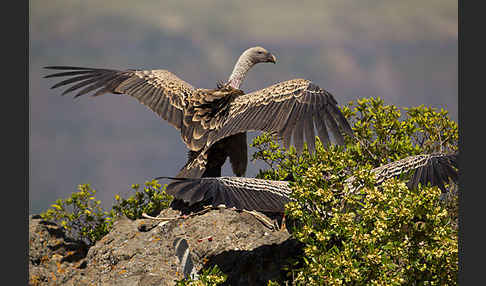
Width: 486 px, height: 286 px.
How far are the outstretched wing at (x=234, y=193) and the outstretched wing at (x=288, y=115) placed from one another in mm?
635

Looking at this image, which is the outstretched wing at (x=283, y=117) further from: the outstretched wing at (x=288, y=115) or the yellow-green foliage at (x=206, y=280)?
the yellow-green foliage at (x=206, y=280)

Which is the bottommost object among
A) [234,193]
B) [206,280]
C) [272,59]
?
[206,280]

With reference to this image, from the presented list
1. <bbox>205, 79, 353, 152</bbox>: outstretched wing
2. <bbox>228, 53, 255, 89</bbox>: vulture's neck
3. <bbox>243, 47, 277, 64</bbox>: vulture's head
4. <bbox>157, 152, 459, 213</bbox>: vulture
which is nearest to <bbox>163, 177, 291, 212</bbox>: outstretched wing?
<bbox>157, 152, 459, 213</bbox>: vulture

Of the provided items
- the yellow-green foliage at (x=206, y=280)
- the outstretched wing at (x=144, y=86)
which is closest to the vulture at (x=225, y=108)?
the outstretched wing at (x=144, y=86)

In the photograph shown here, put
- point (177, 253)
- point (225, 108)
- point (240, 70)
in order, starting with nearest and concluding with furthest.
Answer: point (177, 253), point (225, 108), point (240, 70)

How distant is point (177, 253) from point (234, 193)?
3.51 feet

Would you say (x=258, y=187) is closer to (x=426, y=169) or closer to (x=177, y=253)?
(x=177, y=253)

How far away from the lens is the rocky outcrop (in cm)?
682

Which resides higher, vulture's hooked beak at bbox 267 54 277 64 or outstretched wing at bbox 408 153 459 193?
vulture's hooked beak at bbox 267 54 277 64

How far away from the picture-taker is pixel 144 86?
992 centimetres

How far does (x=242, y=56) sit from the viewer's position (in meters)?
10.0

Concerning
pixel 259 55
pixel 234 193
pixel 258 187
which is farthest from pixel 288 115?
pixel 259 55

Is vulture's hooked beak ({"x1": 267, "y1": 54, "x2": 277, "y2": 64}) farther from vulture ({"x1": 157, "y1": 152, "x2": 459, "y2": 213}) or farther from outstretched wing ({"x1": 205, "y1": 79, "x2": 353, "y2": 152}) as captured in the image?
vulture ({"x1": 157, "y1": 152, "x2": 459, "y2": 213})

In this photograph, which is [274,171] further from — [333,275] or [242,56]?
[333,275]
